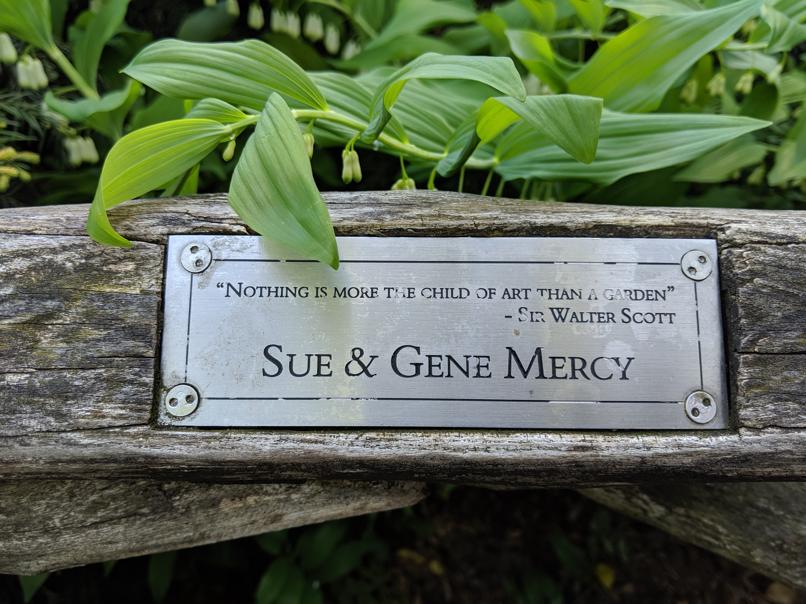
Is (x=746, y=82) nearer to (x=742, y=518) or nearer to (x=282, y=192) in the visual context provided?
(x=742, y=518)

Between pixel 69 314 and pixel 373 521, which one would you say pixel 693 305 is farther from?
pixel 373 521

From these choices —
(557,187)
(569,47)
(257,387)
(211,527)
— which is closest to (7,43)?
(257,387)

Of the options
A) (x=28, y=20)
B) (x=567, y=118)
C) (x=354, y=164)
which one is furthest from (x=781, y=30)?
(x=28, y=20)

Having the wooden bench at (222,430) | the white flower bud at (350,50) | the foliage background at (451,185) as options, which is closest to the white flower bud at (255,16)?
the foliage background at (451,185)

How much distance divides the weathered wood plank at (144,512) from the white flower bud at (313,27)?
1.08 m

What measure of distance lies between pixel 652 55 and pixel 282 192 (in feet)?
2.17

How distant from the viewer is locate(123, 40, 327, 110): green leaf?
2.67ft

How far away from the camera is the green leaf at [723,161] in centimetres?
110

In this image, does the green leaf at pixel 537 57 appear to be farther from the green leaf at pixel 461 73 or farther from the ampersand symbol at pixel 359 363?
the ampersand symbol at pixel 359 363

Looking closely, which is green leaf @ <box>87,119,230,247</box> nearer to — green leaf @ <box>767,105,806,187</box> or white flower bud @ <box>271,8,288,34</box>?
white flower bud @ <box>271,8,288,34</box>

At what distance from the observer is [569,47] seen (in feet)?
4.71

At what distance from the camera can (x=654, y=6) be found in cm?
99

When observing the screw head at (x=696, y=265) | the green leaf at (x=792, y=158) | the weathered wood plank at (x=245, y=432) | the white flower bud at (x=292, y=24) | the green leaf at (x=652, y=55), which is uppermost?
the white flower bud at (x=292, y=24)

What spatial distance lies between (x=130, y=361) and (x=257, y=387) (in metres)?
0.18
